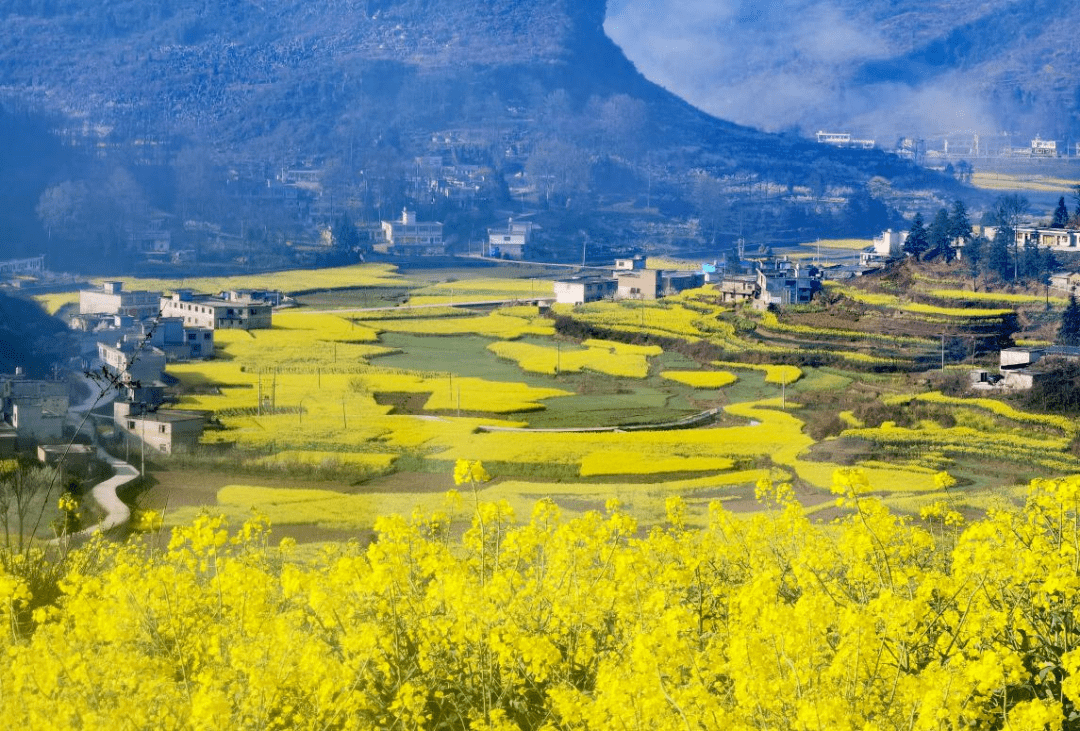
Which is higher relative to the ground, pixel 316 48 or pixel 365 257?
pixel 316 48

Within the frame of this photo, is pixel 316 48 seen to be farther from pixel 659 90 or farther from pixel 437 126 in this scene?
pixel 659 90

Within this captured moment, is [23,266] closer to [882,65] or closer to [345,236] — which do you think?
[345,236]

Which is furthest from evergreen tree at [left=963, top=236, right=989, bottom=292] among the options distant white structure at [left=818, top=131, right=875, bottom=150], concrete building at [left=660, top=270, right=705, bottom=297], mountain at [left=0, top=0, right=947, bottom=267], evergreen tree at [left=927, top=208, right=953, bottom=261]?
distant white structure at [left=818, top=131, right=875, bottom=150]

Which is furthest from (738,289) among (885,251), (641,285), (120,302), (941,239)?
(120,302)

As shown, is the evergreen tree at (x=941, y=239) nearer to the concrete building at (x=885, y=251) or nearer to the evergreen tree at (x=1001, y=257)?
the concrete building at (x=885, y=251)

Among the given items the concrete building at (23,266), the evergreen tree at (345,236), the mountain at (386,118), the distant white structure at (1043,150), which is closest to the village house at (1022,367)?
the concrete building at (23,266)

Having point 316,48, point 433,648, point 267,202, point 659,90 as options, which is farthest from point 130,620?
point 659,90
